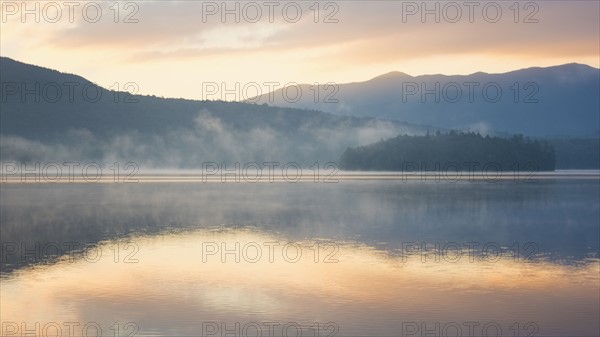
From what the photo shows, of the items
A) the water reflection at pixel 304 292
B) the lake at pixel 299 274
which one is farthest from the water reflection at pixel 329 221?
the water reflection at pixel 304 292

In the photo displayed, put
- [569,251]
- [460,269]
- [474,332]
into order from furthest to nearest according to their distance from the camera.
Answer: [569,251], [460,269], [474,332]

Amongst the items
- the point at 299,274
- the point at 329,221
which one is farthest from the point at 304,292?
the point at 329,221

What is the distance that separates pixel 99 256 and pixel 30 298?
34.1 ft

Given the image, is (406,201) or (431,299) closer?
(431,299)

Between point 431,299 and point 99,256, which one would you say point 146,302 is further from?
point 99,256

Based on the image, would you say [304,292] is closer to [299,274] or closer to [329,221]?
[299,274]

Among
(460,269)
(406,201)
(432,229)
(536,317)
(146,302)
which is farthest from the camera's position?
(406,201)

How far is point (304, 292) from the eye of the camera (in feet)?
90.9

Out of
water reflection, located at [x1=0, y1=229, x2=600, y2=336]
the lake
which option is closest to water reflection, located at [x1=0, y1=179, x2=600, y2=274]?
the lake

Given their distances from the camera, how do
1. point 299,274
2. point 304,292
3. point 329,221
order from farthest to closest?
point 329,221
point 299,274
point 304,292

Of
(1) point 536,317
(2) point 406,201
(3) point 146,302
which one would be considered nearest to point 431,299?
(1) point 536,317

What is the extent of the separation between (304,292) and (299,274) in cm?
390

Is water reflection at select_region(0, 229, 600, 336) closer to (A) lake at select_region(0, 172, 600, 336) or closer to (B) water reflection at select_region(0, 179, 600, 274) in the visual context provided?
(A) lake at select_region(0, 172, 600, 336)

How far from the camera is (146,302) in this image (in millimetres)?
25625
